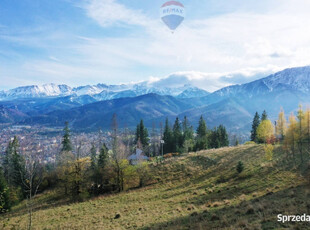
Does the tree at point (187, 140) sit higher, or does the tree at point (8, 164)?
the tree at point (187, 140)

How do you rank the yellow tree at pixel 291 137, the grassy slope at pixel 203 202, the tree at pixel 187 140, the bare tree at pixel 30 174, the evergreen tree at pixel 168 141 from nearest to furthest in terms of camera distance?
the grassy slope at pixel 203 202 < the bare tree at pixel 30 174 < the yellow tree at pixel 291 137 < the tree at pixel 187 140 < the evergreen tree at pixel 168 141

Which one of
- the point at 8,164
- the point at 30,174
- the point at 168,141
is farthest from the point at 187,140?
the point at 30,174

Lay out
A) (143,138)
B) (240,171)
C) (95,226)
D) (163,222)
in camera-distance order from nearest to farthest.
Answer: (163,222) < (95,226) < (240,171) < (143,138)

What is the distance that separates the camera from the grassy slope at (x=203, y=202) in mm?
16562

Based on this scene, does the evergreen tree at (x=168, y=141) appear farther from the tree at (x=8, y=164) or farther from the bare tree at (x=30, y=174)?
the tree at (x=8, y=164)

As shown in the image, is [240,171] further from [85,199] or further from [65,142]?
[65,142]

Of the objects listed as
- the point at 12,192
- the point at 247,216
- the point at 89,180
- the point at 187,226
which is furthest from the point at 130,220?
the point at 12,192

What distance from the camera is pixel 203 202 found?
2598cm

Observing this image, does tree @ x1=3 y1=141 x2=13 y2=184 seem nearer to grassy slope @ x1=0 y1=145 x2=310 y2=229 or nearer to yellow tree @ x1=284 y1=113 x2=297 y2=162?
grassy slope @ x1=0 y1=145 x2=310 y2=229

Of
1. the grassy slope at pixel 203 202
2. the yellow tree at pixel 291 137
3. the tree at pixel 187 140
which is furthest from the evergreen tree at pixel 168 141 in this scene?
the yellow tree at pixel 291 137

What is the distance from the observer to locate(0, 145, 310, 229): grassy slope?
16562 mm

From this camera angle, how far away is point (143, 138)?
84.7m

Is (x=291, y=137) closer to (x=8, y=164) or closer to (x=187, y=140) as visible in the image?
(x=187, y=140)

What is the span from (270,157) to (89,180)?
124 ft
